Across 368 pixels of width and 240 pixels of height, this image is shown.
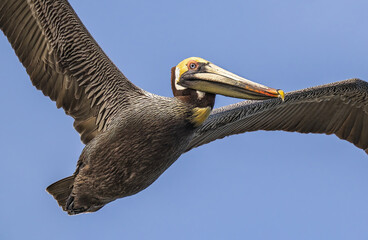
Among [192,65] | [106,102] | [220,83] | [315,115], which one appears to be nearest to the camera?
[220,83]

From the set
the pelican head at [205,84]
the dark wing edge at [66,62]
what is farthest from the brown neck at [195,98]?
the dark wing edge at [66,62]

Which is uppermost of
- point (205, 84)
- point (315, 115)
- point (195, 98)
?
point (315, 115)

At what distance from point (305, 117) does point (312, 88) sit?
2.34 ft

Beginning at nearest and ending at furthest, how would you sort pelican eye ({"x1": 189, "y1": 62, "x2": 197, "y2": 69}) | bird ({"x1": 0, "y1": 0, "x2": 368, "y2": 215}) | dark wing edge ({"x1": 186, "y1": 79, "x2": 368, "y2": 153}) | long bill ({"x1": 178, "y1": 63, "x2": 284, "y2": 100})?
long bill ({"x1": 178, "y1": 63, "x2": 284, "y2": 100}) → bird ({"x1": 0, "y1": 0, "x2": 368, "y2": 215}) → pelican eye ({"x1": 189, "y1": 62, "x2": 197, "y2": 69}) → dark wing edge ({"x1": 186, "y1": 79, "x2": 368, "y2": 153})

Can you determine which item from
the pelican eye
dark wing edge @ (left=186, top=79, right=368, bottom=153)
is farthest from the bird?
dark wing edge @ (left=186, top=79, right=368, bottom=153)

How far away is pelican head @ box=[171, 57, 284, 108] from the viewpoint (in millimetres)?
8538

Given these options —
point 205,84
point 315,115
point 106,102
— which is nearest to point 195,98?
point 205,84

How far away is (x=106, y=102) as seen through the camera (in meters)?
9.43

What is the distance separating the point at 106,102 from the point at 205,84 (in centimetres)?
155

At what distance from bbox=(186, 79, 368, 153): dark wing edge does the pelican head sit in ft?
6.94

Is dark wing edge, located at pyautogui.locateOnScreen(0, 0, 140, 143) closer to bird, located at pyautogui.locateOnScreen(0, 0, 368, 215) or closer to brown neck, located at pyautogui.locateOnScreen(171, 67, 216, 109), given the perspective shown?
bird, located at pyautogui.locateOnScreen(0, 0, 368, 215)

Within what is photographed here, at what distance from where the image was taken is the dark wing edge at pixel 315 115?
11.1m

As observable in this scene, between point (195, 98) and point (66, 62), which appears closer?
point (195, 98)

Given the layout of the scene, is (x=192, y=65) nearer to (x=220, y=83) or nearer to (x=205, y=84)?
(x=205, y=84)
